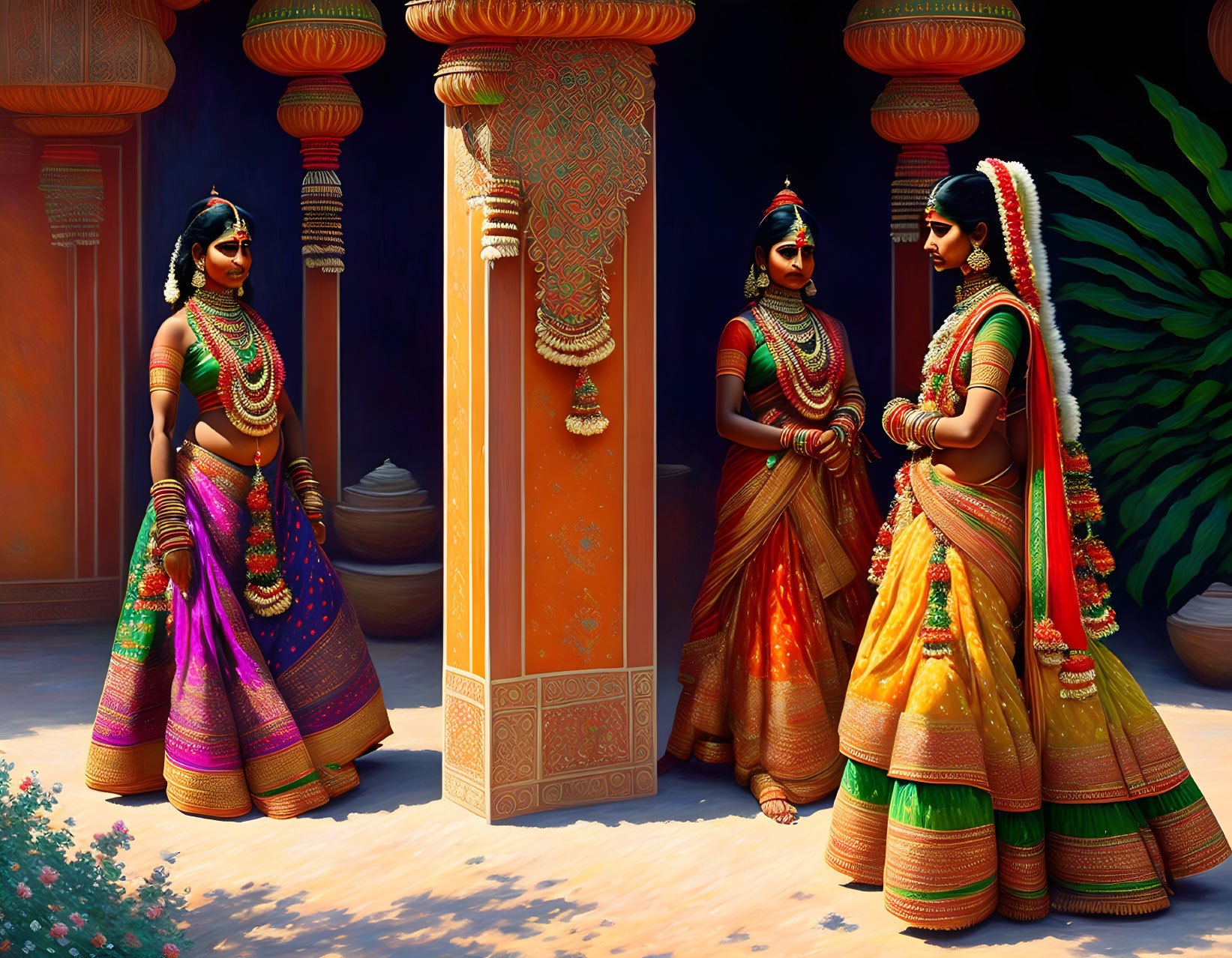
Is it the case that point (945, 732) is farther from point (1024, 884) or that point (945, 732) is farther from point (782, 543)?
point (782, 543)

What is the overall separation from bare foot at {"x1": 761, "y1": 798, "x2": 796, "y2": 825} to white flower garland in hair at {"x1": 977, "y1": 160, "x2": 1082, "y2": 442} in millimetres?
1492

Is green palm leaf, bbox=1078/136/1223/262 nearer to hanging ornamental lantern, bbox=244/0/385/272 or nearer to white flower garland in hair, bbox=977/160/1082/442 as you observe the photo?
white flower garland in hair, bbox=977/160/1082/442

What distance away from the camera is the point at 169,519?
195 inches

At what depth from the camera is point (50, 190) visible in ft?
23.7

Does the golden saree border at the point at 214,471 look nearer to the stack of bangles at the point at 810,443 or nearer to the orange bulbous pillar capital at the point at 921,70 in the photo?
the stack of bangles at the point at 810,443

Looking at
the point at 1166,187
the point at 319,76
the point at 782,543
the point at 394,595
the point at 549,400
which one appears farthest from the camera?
the point at 394,595

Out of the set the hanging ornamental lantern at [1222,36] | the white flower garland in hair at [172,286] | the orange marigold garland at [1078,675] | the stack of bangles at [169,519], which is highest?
the hanging ornamental lantern at [1222,36]

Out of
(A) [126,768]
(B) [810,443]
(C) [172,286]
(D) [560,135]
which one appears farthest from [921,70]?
(A) [126,768]

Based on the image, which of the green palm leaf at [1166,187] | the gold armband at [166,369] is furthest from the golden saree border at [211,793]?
the green palm leaf at [1166,187]

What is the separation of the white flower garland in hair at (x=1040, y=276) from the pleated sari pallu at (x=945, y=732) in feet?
0.85

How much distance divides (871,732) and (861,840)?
0.31 meters

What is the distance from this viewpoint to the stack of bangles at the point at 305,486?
5352mm

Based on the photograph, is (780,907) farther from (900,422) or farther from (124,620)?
(124,620)

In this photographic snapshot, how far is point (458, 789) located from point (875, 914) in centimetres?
149
